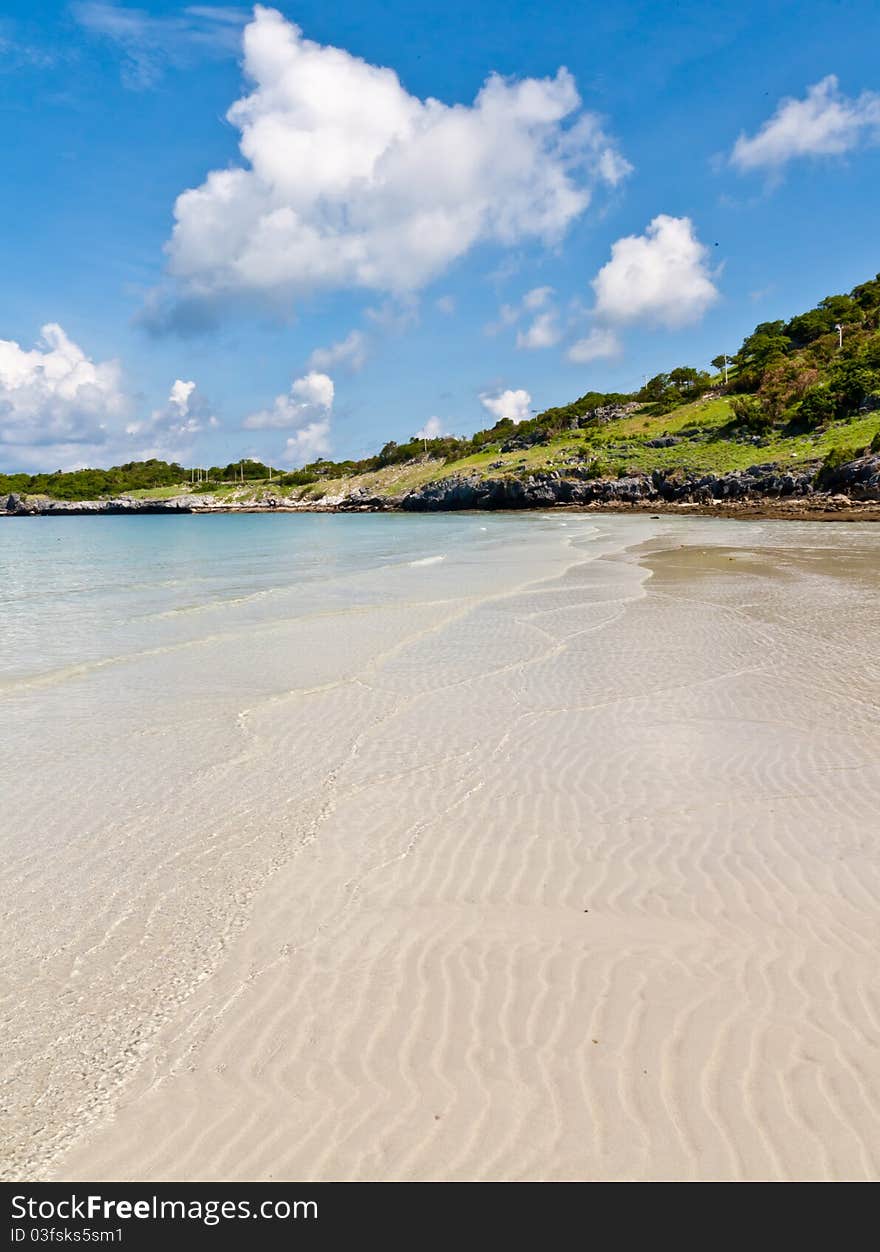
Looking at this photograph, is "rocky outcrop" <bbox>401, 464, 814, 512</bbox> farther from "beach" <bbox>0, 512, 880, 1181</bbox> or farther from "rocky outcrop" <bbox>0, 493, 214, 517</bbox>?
"rocky outcrop" <bbox>0, 493, 214, 517</bbox>

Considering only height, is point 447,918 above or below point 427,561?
below

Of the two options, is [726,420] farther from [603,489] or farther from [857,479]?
[857,479]

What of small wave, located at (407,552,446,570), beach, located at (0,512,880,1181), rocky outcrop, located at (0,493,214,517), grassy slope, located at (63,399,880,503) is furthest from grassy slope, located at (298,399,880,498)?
beach, located at (0,512,880,1181)

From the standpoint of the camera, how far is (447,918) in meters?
5.32

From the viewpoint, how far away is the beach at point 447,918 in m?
3.46

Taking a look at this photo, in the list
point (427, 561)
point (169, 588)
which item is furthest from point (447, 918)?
point (427, 561)

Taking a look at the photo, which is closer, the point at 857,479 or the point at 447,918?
the point at 447,918

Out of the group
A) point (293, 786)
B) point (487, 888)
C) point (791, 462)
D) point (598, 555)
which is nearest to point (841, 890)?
point (487, 888)

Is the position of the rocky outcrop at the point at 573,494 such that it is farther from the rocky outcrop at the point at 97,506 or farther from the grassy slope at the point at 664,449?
the grassy slope at the point at 664,449

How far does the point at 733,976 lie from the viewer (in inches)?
178

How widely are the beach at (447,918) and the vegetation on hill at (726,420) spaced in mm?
61418

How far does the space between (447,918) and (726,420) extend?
97756 millimetres
